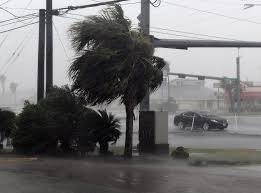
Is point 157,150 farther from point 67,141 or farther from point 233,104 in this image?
point 233,104

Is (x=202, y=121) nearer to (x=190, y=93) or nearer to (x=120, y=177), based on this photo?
(x=120, y=177)

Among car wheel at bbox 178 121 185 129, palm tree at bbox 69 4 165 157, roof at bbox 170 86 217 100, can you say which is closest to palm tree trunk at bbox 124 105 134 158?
palm tree at bbox 69 4 165 157

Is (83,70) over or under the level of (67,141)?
over

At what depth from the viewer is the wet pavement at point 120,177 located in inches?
423

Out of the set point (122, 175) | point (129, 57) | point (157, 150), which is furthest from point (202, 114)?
point (122, 175)

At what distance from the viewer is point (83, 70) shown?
16.8m

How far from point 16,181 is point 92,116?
7.12m

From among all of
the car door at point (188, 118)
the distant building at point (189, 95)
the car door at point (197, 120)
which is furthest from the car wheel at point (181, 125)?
the distant building at point (189, 95)

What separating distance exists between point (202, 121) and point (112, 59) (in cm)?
2307

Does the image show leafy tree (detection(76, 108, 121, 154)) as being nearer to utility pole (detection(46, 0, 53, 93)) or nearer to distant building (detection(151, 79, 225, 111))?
utility pole (detection(46, 0, 53, 93))

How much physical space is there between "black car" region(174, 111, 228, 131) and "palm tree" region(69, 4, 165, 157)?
846 inches

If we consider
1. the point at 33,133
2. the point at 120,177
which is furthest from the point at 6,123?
the point at 120,177

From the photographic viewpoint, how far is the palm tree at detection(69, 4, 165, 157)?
16.5 metres

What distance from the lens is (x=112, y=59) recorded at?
16.4 meters
